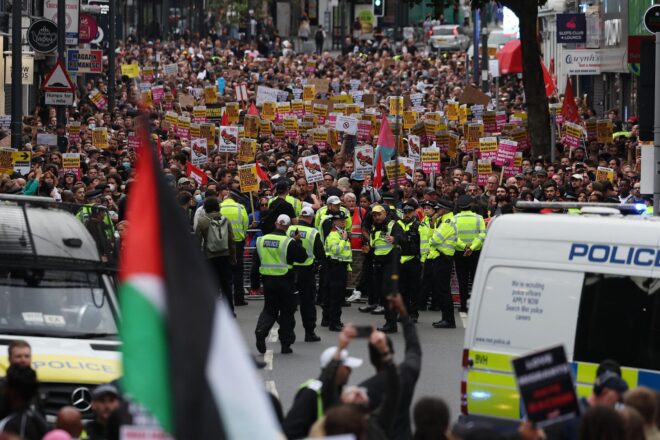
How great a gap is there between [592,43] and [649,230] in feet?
120

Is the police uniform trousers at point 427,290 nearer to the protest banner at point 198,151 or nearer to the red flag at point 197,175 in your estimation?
the red flag at point 197,175

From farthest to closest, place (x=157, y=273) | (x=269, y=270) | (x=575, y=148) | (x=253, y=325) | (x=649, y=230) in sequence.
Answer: (x=575, y=148) → (x=253, y=325) → (x=269, y=270) → (x=649, y=230) → (x=157, y=273)

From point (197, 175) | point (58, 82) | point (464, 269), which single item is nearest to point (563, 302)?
point (464, 269)

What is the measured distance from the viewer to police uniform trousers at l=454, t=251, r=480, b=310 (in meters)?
20.8

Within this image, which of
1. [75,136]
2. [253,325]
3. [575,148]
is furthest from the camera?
[75,136]

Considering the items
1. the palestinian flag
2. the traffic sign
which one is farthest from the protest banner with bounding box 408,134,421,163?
the palestinian flag

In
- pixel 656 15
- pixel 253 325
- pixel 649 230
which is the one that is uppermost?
pixel 656 15

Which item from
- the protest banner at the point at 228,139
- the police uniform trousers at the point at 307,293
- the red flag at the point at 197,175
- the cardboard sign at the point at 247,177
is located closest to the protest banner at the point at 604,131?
the protest banner at the point at 228,139

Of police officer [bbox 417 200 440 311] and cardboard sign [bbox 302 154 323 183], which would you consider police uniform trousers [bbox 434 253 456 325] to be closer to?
police officer [bbox 417 200 440 311]

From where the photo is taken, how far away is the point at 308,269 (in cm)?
1905

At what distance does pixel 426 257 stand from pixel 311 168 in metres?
6.21

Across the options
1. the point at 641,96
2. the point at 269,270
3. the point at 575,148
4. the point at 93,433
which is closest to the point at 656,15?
the point at 641,96

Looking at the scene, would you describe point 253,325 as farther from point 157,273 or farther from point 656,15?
point 157,273

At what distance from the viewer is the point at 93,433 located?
9.16 metres
